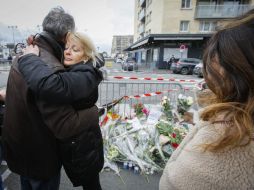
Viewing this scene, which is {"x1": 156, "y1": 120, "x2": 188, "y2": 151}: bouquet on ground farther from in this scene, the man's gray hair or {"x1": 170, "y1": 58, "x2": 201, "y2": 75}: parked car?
{"x1": 170, "y1": 58, "x2": 201, "y2": 75}: parked car

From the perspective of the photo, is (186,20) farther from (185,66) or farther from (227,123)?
(227,123)

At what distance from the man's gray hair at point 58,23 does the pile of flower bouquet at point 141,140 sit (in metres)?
2.08

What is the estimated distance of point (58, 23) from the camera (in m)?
1.39

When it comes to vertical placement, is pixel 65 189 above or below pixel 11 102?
below

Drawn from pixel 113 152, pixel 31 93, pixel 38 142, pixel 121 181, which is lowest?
pixel 121 181

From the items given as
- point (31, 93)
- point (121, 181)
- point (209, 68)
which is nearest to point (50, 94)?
point (31, 93)

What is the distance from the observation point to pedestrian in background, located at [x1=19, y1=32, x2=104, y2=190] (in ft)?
3.85

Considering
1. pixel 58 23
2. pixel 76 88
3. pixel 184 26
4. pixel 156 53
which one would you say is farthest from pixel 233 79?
pixel 184 26

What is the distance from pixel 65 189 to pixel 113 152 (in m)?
0.83

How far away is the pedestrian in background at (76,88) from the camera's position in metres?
1.17

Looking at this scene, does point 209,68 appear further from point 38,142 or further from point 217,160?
point 38,142

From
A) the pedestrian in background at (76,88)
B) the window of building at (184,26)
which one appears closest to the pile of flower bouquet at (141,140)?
the pedestrian in background at (76,88)

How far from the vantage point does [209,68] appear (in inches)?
33.4

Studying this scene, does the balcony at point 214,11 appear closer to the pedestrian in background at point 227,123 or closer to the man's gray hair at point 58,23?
the man's gray hair at point 58,23
